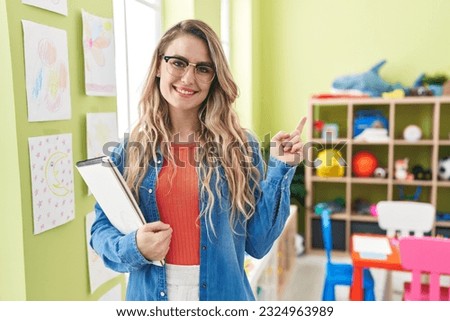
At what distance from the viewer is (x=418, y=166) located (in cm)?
265

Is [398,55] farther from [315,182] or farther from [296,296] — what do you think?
[296,296]

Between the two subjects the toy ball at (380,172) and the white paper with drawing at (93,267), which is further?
the toy ball at (380,172)

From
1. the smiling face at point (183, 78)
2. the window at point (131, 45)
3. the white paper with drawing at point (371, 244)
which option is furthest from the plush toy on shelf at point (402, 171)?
the smiling face at point (183, 78)

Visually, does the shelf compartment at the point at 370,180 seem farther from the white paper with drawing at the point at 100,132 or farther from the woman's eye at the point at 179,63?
the woman's eye at the point at 179,63

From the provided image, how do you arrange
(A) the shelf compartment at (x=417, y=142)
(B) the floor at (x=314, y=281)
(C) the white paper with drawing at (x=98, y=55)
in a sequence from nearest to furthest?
(C) the white paper with drawing at (x=98, y=55) → (B) the floor at (x=314, y=281) → (A) the shelf compartment at (x=417, y=142)

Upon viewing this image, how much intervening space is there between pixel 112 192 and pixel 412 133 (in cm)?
244

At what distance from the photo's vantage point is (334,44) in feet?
9.15

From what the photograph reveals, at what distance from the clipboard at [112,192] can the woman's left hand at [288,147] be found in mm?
234

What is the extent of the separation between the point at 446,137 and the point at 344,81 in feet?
2.50

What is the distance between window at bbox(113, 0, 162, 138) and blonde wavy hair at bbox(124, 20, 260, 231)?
21.0 inches

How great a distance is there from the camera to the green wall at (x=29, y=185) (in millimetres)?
772

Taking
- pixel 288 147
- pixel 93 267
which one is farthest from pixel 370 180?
pixel 288 147

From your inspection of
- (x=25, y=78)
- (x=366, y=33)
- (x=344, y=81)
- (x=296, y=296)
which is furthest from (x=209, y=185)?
(x=366, y=33)

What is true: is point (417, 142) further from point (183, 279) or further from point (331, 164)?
point (183, 279)
